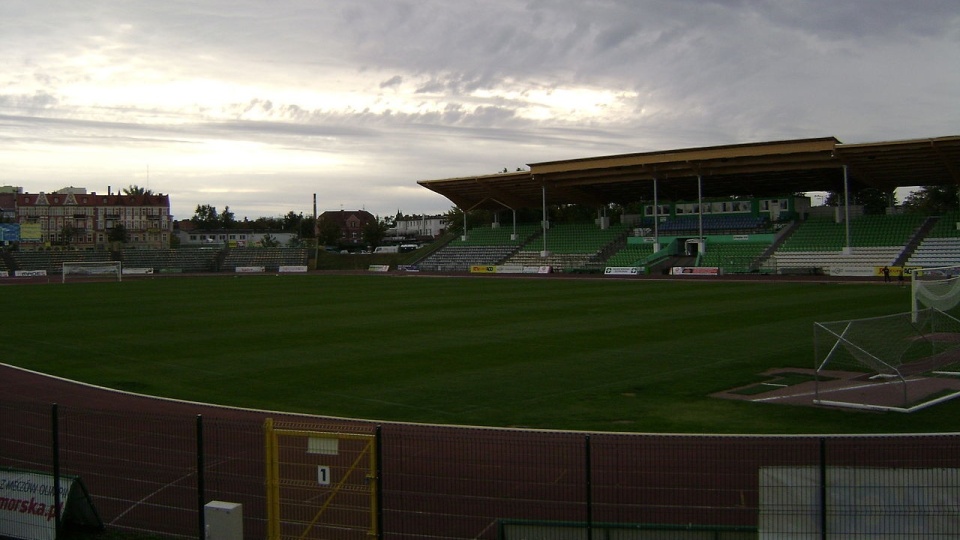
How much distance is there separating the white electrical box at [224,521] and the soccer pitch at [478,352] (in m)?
6.76

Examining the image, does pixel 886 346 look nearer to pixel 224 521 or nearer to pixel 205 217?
pixel 224 521

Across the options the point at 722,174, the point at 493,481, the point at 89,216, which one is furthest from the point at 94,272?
the point at 493,481

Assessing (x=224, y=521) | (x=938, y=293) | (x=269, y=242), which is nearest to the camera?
(x=224, y=521)

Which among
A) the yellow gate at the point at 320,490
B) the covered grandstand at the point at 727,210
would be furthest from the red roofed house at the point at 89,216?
the yellow gate at the point at 320,490

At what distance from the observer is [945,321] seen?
24.9 m

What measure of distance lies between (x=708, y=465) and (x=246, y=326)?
2422 cm

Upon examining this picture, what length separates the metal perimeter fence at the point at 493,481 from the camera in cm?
815

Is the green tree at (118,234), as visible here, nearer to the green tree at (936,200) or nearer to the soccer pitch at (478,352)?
the soccer pitch at (478,352)

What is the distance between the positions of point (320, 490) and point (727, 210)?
236 ft

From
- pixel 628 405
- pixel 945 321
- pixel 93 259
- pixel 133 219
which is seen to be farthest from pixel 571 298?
pixel 133 219

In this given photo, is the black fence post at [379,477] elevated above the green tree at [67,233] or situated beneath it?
situated beneath

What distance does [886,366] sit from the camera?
16.3 metres

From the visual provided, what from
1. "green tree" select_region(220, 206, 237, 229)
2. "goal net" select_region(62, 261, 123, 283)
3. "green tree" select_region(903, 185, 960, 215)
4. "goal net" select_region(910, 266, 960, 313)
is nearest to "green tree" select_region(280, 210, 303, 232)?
"green tree" select_region(220, 206, 237, 229)

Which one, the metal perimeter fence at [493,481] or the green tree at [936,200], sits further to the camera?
the green tree at [936,200]
